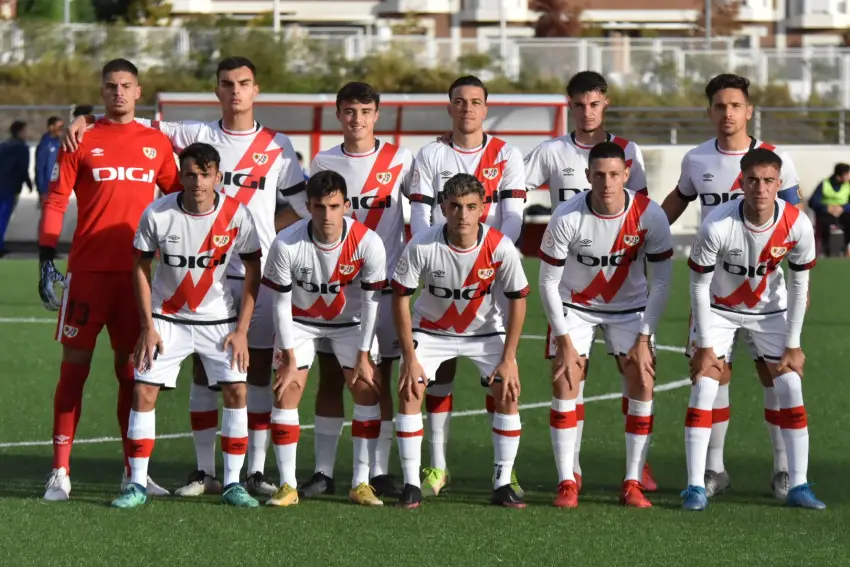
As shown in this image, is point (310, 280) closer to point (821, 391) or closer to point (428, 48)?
point (821, 391)

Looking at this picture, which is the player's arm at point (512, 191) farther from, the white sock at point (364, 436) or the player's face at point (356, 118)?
the white sock at point (364, 436)

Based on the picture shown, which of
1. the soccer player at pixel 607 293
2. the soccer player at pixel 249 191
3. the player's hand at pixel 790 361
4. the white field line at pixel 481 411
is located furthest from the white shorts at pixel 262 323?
the player's hand at pixel 790 361

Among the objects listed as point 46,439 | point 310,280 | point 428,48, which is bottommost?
point 46,439

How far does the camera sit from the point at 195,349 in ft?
24.1

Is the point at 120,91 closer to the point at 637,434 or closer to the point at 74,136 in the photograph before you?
the point at 74,136

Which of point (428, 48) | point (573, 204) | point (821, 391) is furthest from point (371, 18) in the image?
point (573, 204)

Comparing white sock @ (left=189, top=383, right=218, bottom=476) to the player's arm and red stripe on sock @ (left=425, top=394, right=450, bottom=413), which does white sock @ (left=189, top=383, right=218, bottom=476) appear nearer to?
red stripe on sock @ (left=425, top=394, right=450, bottom=413)

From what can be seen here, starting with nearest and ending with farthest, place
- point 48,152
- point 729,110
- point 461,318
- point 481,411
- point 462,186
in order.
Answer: point 462,186 < point 461,318 < point 729,110 < point 481,411 < point 48,152

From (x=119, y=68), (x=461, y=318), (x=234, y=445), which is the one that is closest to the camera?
(x=234, y=445)

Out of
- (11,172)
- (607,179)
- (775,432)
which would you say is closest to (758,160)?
(607,179)

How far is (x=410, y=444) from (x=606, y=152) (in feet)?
5.80

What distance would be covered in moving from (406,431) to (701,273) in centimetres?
169

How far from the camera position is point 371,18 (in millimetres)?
43844

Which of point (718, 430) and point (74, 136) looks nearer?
point (74, 136)
